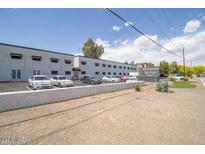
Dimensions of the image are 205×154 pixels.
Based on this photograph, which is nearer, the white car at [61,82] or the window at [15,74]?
the white car at [61,82]

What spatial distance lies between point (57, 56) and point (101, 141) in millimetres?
28720

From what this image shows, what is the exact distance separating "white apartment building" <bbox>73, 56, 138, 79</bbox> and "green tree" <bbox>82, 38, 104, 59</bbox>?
12358 millimetres

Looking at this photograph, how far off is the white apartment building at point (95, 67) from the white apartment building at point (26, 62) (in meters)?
4.90

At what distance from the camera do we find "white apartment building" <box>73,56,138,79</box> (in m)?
36.7

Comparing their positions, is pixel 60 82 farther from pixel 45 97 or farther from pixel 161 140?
pixel 161 140

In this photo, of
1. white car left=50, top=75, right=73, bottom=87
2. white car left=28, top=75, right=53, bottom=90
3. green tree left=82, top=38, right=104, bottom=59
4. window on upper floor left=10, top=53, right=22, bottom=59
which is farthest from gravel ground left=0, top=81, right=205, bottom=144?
green tree left=82, top=38, right=104, bottom=59

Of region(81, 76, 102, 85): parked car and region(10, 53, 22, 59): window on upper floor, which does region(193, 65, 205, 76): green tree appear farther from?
region(10, 53, 22, 59): window on upper floor

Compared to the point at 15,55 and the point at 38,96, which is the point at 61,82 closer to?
the point at 15,55

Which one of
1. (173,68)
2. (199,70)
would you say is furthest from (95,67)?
(199,70)

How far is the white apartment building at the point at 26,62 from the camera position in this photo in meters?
22.8

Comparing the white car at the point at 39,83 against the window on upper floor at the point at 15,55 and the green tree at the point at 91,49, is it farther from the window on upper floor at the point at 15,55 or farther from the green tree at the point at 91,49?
the green tree at the point at 91,49

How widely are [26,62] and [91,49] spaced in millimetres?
38031

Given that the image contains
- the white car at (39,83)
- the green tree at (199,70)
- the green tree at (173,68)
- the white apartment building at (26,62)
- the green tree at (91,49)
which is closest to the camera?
the white car at (39,83)

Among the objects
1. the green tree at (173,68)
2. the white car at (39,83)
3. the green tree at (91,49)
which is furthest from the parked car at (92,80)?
the green tree at (173,68)
